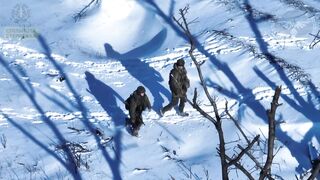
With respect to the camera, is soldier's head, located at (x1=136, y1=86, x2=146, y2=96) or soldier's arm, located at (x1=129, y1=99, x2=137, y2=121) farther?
soldier's arm, located at (x1=129, y1=99, x2=137, y2=121)

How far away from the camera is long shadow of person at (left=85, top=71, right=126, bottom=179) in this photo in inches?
503

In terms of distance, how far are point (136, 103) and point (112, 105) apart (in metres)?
2.72

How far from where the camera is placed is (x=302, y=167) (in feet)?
39.9

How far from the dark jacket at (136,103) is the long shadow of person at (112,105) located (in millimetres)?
908

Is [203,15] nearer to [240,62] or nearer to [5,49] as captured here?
[240,62]

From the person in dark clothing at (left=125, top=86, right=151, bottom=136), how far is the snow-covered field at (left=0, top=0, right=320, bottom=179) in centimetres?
59

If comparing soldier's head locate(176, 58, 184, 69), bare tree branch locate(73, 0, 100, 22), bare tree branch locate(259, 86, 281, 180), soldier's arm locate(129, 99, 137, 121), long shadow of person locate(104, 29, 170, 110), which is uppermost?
bare tree branch locate(73, 0, 100, 22)

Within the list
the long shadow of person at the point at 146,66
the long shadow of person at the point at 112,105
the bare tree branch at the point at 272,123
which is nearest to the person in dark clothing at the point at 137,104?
the long shadow of person at the point at 112,105

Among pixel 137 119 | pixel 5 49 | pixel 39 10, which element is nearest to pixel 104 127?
pixel 137 119

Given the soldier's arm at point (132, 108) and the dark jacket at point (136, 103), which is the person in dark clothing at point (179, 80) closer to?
the dark jacket at point (136, 103)

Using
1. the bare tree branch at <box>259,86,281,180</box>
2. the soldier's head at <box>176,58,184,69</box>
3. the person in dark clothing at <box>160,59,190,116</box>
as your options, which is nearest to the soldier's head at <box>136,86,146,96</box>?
the person in dark clothing at <box>160,59,190,116</box>

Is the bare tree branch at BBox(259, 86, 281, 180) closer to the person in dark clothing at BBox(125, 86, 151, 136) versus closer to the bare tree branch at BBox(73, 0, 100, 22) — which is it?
the person in dark clothing at BBox(125, 86, 151, 136)

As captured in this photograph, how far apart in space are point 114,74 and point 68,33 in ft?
14.1

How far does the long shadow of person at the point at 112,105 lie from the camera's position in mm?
12781
